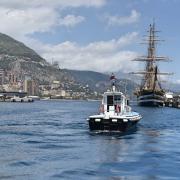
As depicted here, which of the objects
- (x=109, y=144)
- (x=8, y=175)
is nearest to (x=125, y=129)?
(x=109, y=144)

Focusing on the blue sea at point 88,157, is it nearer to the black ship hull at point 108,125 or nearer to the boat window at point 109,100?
the black ship hull at point 108,125

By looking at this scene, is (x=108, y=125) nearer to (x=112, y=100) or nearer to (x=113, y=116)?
(x=113, y=116)

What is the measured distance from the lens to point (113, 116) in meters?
59.3

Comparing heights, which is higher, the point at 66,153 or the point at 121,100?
the point at 121,100

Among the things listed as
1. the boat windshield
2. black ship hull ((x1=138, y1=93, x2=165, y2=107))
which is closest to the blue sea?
the boat windshield

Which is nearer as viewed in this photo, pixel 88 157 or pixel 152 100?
pixel 88 157

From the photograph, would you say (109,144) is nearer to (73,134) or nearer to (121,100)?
(73,134)

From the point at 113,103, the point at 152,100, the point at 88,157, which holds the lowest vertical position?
the point at 88,157

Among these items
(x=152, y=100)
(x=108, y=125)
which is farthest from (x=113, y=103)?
(x=152, y=100)

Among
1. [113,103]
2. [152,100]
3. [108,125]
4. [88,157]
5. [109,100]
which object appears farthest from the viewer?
[152,100]

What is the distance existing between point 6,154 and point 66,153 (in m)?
4.64

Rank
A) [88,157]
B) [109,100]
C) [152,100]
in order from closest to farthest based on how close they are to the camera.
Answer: [88,157], [109,100], [152,100]

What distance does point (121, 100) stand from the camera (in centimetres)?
6519

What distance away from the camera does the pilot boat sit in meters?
59.2
